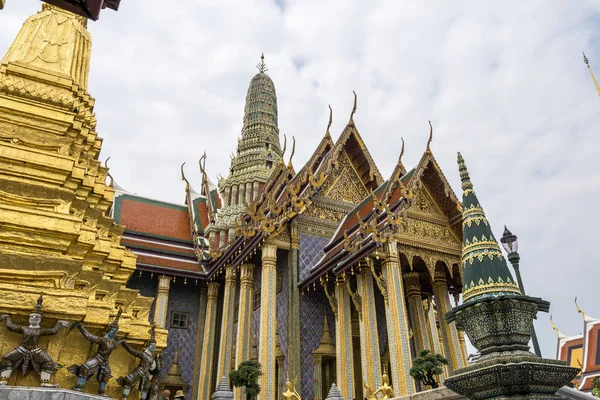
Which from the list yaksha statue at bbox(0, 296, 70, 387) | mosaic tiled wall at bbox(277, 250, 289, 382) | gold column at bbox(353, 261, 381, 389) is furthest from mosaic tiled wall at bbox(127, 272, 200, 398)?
yaksha statue at bbox(0, 296, 70, 387)

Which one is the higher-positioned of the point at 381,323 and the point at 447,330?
the point at 381,323

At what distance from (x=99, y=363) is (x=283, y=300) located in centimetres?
674

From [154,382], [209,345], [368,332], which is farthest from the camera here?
[209,345]

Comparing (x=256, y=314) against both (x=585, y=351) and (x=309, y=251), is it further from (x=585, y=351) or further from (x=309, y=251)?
(x=585, y=351)

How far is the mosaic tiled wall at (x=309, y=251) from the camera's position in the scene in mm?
11656

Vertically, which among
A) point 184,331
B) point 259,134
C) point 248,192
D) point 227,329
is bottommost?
point 227,329

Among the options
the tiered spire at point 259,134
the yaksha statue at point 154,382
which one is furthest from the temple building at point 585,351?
the yaksha statue at point 154,382

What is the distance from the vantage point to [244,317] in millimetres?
11664

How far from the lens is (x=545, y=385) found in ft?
7.19

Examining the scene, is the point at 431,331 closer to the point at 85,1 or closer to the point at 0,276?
the point at 0,276

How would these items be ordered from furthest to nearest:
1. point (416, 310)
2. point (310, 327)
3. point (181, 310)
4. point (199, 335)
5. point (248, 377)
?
1. point (181, 310)
2. point (199, 335)
3. point (416, 310)
4. point (310, 327)
5. point (248, 377)

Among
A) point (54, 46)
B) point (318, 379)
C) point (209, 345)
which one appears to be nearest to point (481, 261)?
point (318, 379)

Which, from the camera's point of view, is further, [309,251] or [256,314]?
[256,314]

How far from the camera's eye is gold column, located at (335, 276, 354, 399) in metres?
9.50
